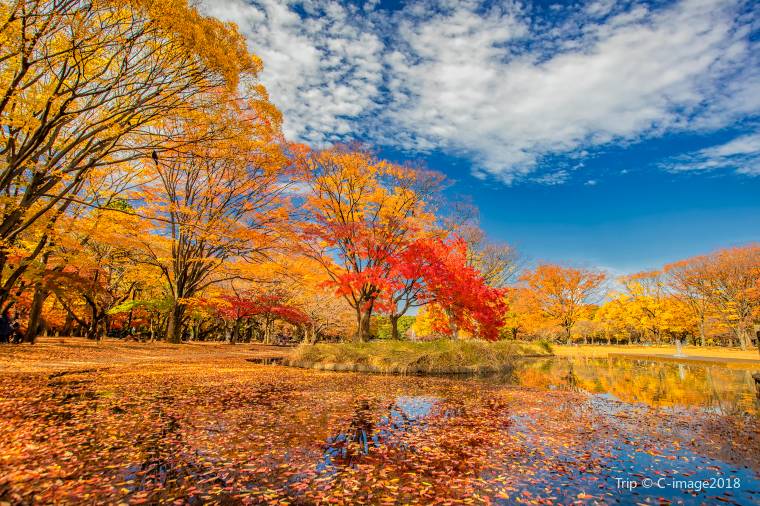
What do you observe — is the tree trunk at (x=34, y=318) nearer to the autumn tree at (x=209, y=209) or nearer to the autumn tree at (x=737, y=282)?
the autumn tree at (x=209, y=209)

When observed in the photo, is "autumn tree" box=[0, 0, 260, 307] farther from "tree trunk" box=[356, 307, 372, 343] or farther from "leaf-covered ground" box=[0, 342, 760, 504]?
"tree trunk" box=[356, 307, 372, 343]

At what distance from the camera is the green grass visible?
1470 cm

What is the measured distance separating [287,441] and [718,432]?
6.96 meters

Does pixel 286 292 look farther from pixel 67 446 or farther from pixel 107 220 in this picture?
pixel 67 446

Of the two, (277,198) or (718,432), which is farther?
(277,198)

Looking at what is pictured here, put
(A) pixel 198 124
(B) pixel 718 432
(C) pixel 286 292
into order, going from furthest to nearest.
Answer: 1. (C) pixel 286 292
2. (A) pixel 198 124
3. (B) pixel 718 432

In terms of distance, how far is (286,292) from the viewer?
1380 inches

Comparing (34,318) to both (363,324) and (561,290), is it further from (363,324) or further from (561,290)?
(561,290)

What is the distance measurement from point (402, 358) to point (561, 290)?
32016 millimetres

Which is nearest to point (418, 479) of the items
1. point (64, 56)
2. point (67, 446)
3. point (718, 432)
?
point (67, 446)

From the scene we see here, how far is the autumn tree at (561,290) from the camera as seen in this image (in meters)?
40.3

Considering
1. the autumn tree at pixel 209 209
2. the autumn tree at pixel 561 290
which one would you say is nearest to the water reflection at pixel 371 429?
the autumn tree at pixel 209 209

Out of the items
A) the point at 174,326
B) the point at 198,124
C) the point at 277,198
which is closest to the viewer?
the point at 198,124

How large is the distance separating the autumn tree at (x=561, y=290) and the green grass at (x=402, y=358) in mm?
26523
